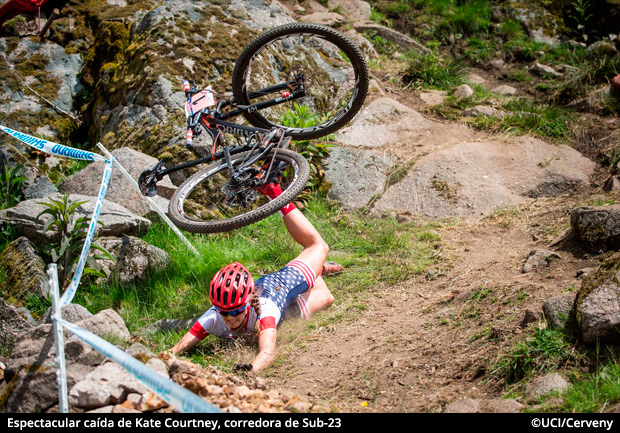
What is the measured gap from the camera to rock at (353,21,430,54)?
10828 mm

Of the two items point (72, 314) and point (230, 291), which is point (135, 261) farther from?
point (230, 291)

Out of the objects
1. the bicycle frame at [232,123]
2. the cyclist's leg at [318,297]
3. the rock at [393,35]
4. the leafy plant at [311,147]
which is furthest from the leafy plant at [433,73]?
the cyclist's leg at [318,297]

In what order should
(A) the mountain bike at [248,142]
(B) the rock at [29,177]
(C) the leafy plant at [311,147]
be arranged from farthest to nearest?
(C) the leafy plant at [311,147], (B) the rock at [29,177], (A) the mountain bike at [248,142]

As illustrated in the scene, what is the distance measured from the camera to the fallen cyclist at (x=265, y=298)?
4.52m

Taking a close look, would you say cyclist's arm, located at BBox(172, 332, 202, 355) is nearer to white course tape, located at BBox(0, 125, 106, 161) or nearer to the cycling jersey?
the cycling jersey

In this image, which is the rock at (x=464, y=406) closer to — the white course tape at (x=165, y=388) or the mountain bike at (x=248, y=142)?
the white course tape at (x=165, y=388)

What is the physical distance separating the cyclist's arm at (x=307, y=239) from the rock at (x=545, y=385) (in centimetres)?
237

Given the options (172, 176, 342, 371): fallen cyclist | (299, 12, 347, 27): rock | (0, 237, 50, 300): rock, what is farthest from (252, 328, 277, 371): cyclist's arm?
(299, 12, 347, 27): rock

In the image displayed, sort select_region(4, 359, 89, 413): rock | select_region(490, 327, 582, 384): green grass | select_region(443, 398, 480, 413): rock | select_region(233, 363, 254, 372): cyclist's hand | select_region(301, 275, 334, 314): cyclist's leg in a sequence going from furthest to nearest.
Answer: select_region(301, 275, 334, 314): cyclist's leg, select_region(233, 363, 254, 372): cyclist's hand, select_region(490, 327, 582, 384): green grass, select_region(443, 398, 480, 413): rock, select_region(4, 359, 89, 413): rock

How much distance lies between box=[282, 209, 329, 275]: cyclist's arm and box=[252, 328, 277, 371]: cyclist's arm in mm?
1021

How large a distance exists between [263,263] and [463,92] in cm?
500

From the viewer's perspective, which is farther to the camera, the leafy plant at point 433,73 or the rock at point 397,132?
the leafy plant at point 433,73

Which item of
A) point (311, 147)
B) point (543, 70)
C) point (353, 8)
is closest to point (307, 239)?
point (311, 147)

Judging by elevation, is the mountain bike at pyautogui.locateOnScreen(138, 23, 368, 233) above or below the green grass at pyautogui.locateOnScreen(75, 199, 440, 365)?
above
